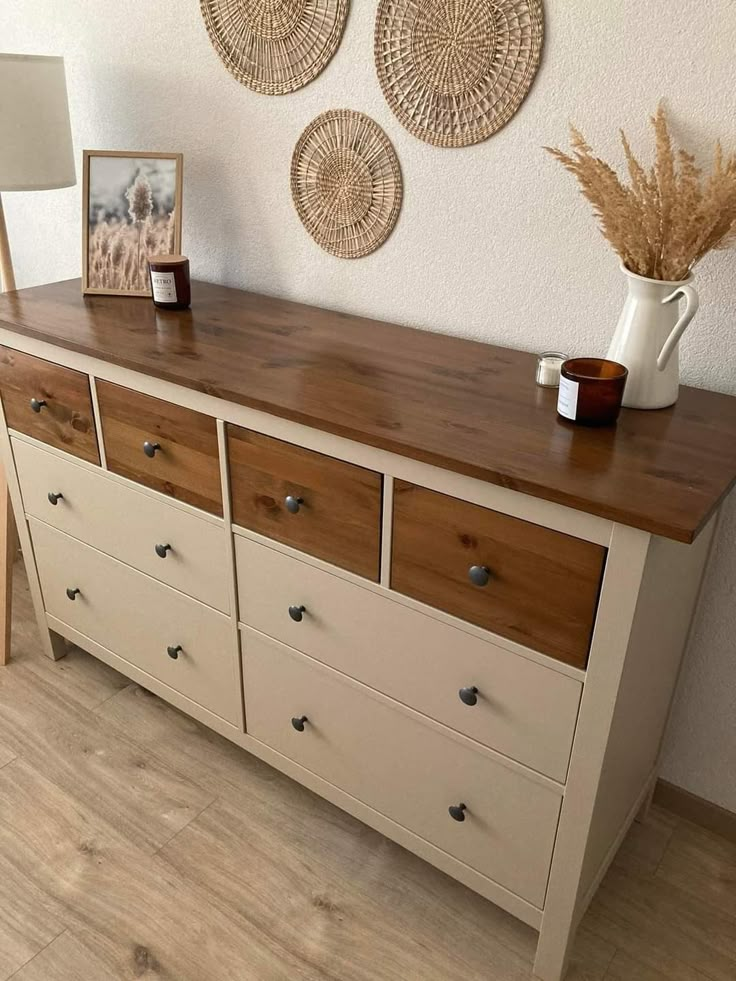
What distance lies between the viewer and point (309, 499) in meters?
1.28

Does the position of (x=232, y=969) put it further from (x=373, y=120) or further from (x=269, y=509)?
(x=373, y=120)

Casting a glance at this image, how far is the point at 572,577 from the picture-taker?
1036 millimetres

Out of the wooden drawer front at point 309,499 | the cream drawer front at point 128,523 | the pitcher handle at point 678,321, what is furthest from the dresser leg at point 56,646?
the pitcher handle at point 678,321

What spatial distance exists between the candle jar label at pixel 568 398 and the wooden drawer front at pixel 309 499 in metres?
0.29

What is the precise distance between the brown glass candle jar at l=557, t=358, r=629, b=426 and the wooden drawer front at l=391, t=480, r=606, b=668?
204mm

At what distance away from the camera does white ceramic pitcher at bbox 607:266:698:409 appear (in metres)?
1.14

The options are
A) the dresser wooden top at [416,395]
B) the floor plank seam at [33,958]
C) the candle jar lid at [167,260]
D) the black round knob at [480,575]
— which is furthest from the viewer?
the candle jar lid at [167,260]

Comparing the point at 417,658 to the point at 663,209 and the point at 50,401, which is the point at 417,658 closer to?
the point at 663,209

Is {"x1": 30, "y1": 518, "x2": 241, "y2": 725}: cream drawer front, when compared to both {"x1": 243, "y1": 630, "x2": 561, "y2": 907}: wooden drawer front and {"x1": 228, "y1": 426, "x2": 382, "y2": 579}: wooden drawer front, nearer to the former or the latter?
{"x1": 243, "y1": 630, "x2": 561, "y2": 907}: wooden drawer front

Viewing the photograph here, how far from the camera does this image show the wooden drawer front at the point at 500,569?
1.04 meters

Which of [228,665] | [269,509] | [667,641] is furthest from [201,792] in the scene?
[667,641]

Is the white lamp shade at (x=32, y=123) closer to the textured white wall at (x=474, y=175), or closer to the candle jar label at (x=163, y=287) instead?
the textured white wall at (x=474, y=175)

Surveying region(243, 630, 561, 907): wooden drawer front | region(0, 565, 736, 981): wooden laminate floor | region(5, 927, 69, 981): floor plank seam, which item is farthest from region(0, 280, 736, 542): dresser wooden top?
region(5, 927, 69, 981): floor plank seam

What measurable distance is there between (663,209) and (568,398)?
11.4 inches
